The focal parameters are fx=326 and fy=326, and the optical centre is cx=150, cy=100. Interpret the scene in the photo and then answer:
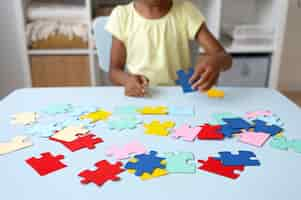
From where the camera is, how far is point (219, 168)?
60 centimetres

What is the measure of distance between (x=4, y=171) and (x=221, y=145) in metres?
0.43

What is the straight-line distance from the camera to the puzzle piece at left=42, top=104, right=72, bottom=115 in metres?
0.86

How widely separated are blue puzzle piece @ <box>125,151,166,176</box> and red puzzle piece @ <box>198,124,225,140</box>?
0.45 feet

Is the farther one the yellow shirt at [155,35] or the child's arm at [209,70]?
the yellow shirt at [155,35]

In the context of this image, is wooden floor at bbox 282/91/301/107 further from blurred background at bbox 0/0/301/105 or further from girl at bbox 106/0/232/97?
girl at bbox 106/0/232/97

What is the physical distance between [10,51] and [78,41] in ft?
1.51

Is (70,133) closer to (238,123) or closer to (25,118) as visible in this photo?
(25,118)

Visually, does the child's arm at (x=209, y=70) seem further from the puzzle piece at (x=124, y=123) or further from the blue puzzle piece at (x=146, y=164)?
Answer: the blue puzzle piece at (x=146, y=164)

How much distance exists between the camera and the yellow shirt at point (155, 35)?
121 centimetres

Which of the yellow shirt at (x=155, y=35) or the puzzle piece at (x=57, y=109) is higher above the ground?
the yellow shirt at (x=155, y=35)

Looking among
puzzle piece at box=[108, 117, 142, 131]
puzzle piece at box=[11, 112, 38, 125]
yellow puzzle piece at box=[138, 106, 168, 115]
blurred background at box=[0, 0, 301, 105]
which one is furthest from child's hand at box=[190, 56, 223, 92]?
blurred background at box=[0, 0, 301, 105]

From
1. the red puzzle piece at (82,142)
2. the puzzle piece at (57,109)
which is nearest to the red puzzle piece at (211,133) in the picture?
the red puzzle piece at (82,142)

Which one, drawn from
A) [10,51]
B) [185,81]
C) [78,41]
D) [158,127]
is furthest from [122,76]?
[10,51]

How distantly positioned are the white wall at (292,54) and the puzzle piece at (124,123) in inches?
65.3
